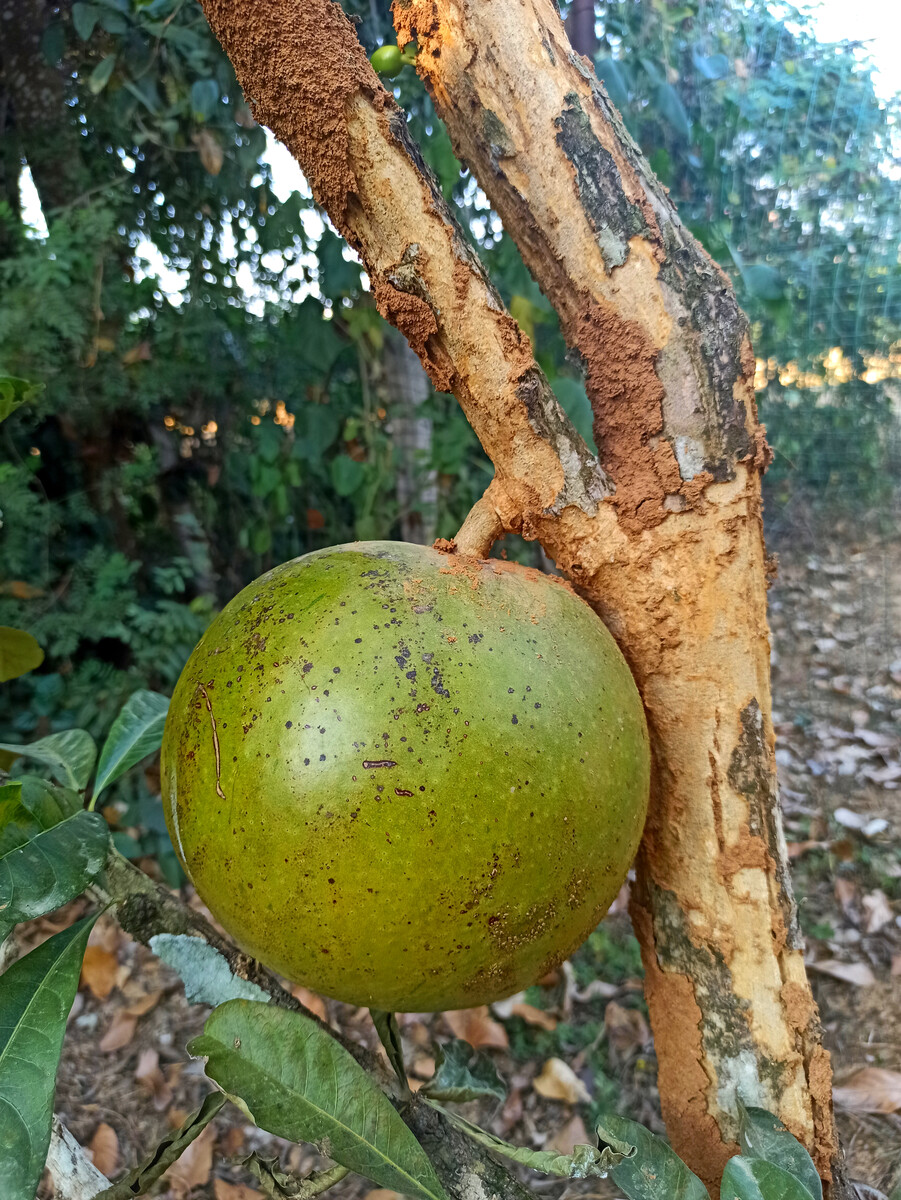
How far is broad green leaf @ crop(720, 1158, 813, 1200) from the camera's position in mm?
812

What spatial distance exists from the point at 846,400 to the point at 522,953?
298 centimetres

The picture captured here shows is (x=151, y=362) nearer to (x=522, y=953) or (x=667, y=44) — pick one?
(x=667, y=44)

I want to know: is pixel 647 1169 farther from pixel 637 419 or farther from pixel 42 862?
pixel 637 419

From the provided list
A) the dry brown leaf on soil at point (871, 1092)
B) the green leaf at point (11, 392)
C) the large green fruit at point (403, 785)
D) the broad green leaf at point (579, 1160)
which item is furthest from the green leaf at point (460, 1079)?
the green leaf at point (11, 392)

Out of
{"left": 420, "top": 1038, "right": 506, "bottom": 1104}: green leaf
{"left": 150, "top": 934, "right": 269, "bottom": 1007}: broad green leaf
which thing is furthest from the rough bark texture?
{"left": 150, "top": 934, "right": 269, "bottom": 1007}: broad green leaf

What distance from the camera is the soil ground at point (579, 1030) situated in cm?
162

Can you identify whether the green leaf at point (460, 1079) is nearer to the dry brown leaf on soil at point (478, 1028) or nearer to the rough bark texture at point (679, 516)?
the rough bark texture at point (679, 516)

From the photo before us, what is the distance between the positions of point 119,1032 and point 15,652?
3.78 ft

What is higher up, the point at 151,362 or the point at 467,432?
the point at 151,362

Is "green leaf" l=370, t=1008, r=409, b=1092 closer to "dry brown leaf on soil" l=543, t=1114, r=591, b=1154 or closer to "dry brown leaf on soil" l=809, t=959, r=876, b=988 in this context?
"dry brown leaf on soil" l=543, t=1114, r=591, b=1154

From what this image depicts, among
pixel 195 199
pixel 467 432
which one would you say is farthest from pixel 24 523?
pixel 467 432

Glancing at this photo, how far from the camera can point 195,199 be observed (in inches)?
97.3

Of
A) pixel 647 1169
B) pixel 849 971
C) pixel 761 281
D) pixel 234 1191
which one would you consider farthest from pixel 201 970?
pixel 761 281

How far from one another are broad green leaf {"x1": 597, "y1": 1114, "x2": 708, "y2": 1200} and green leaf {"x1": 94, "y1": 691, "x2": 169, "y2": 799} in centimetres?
74
